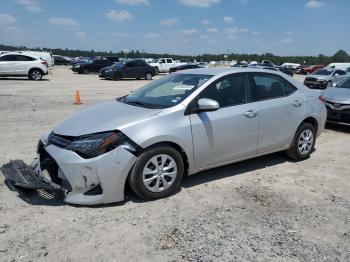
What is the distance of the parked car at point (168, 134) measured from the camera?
4.46m

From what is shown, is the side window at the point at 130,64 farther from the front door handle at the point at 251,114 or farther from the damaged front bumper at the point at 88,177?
the damaged front bumper at the point at 88,177

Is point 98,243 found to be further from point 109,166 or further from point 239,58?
point 239,58

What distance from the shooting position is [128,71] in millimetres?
30406

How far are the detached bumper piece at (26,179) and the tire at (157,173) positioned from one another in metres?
0.88

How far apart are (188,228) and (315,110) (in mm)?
3694

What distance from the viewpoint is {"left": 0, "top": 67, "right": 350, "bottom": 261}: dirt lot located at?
3.66 metres

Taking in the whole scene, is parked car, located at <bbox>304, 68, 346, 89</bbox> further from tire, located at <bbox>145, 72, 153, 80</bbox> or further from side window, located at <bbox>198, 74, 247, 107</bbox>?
side window, located at <bbox>198, 74, 247, 107</bbox>

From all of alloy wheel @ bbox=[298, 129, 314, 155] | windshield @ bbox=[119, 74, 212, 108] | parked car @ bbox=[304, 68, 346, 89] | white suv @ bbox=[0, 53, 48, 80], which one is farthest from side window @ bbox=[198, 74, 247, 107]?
parked car @ bbox=[304, 68, 346, 89]

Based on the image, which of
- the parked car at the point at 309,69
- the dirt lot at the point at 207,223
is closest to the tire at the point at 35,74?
the dirt lot at the point at 207,223

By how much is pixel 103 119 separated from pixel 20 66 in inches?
862

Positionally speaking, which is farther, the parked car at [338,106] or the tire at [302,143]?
the parked car at [338,106]

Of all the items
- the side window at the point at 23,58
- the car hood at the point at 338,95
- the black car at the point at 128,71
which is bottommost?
the black car at the point at 128,71

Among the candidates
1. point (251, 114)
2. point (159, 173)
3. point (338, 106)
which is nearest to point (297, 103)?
point (251, 114)

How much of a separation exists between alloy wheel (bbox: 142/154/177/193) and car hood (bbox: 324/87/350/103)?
19.4ft
